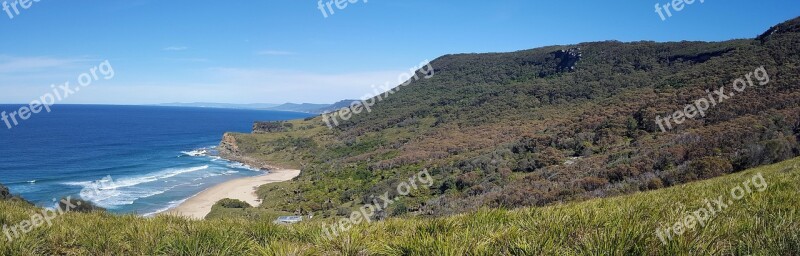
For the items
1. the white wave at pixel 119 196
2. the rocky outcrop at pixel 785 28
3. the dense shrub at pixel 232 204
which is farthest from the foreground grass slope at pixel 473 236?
the rocky outcrop at pixel 785 28

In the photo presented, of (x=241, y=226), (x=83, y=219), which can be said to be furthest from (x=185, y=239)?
(x=83, y=219)

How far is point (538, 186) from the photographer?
85.0 ft

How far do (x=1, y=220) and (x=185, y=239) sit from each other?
3.25 metres

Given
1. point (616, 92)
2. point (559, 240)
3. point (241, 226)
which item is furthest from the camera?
point (616, 92)

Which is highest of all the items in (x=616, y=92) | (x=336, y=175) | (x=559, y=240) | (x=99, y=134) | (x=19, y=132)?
(x=19, y=132)

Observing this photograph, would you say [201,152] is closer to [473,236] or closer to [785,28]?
[473,236]

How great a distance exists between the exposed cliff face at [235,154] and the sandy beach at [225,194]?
13.1 metres

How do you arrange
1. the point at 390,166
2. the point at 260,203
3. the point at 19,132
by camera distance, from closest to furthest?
the point at 260,203 < the point at 390,166 < the point at 19,132

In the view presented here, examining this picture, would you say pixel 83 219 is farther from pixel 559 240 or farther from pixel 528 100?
pixel 528 100

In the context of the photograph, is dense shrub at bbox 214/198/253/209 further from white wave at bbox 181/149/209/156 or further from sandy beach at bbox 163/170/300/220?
white wave at bbox 181/149/209/156

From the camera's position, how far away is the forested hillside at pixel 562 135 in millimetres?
24422

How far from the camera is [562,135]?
46969mm

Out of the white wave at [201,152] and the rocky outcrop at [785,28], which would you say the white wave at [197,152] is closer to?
the white wave at [201,152]

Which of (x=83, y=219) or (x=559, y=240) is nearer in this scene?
(x=559, y=240)
